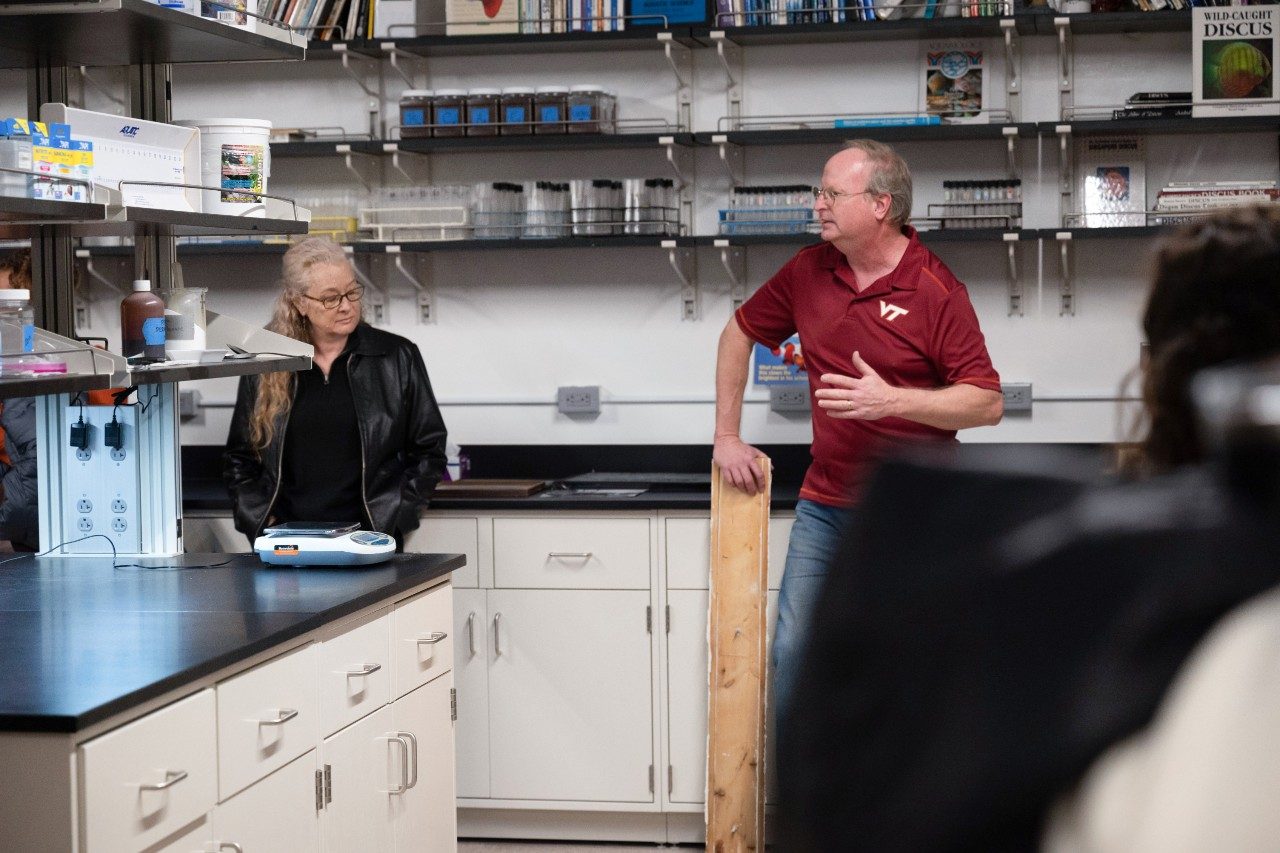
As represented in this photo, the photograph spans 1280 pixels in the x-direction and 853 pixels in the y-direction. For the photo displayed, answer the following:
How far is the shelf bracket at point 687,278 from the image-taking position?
438cm

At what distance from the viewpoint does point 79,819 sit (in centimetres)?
183

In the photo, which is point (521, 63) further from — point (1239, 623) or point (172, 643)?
point (1239, 623)

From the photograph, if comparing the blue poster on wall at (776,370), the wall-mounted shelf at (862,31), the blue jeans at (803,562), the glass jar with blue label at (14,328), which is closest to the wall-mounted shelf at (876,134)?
the wall-mounted shelf at (862,31)

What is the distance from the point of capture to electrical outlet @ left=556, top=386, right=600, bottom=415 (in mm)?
4441

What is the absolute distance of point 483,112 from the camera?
422cm

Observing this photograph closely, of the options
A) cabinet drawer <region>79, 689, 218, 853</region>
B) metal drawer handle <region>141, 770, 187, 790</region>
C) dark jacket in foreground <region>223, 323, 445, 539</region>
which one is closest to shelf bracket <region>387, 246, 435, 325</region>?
dark jacket in foreground <region>223, 323, 445, 539</region>

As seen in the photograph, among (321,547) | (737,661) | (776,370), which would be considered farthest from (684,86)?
(321,547)

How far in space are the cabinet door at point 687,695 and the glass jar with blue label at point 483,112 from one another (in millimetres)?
1451

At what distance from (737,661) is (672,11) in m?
1.86

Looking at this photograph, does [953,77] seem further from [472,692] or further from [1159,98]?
[472,692]

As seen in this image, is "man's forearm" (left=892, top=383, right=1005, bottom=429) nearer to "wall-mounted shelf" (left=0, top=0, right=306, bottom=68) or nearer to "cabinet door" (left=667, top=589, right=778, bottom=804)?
"cabinet door" (left=667, top=589, right=778, bottom=804)

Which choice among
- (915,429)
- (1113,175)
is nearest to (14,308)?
(915,429)

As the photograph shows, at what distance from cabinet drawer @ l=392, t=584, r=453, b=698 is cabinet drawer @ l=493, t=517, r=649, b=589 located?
2.59 ft

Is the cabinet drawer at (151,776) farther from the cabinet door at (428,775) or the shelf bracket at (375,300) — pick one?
the shelf bracket at (375,300)
